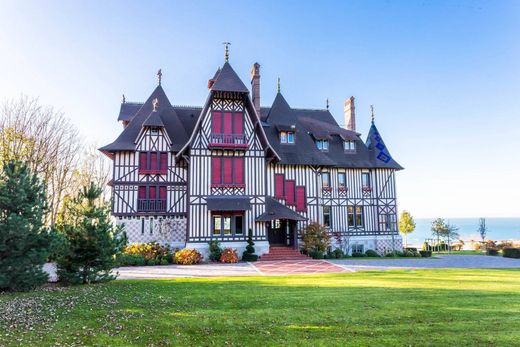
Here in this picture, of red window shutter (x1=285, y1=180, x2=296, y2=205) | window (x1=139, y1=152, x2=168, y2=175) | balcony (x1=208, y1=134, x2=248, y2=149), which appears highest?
balcony (x1=208, y1=134, x2=248, y2=149)

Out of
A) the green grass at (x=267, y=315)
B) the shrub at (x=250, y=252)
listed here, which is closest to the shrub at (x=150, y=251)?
the shrub at (x=250, y=252)

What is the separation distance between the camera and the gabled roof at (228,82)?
1948 centimetres

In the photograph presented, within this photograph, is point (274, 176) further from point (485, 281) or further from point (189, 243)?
point (485, 281)

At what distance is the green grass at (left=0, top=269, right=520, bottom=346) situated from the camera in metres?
5.55

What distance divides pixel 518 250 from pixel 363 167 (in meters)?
11.1

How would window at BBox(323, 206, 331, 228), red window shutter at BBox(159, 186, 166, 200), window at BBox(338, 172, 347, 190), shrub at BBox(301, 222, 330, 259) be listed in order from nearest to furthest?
shrub at BBox(301, 222, 330, 259)
red window shutter at BBox(159, 186, 166, 200)
window at BBox(323, 206, 331, 228)
window at BBox(338, 172, 347, 190)

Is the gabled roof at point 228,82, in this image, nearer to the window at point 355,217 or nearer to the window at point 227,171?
the window at point 227,171

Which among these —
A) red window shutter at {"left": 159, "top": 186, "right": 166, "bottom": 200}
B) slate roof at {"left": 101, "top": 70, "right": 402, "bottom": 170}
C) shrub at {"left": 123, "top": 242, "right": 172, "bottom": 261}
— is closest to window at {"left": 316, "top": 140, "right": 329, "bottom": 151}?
slate roof at {"left": 101, "top": 70, "right": 402, "bottom": 170}

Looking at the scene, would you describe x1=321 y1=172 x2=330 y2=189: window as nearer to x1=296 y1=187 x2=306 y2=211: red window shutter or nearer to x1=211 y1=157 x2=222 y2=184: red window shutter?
x1=296 y1=187 x2=306 y2=211: red window shutter

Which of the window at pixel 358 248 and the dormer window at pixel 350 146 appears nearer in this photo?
the window at pixel 358 248

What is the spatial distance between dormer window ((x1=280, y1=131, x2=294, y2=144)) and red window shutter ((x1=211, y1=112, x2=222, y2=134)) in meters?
4.90

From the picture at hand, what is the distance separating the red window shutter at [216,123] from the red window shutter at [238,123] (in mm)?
855

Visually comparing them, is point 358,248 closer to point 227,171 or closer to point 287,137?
point 287,137

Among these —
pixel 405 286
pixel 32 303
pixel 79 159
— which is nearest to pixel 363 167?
pixel 405 286
